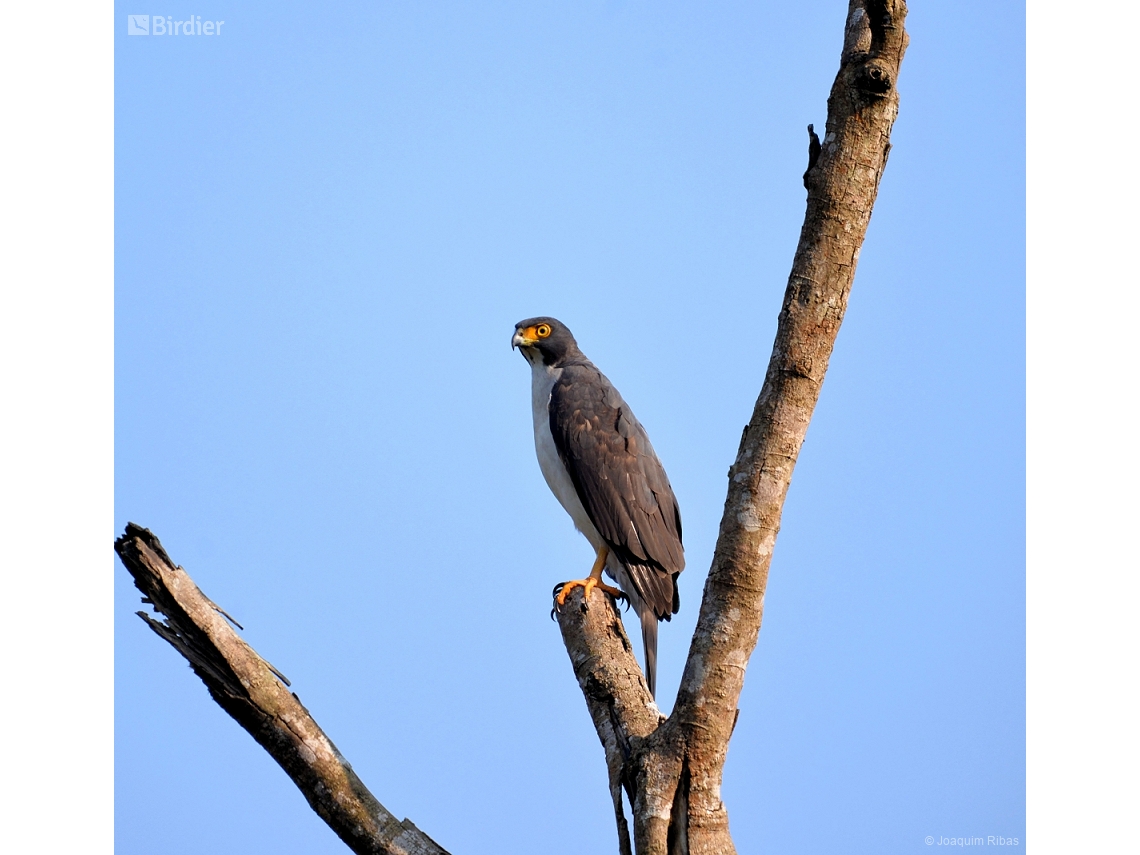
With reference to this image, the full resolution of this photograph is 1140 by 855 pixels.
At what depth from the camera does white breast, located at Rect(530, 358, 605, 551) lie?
6.93 metres

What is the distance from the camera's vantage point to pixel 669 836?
4.05 metres

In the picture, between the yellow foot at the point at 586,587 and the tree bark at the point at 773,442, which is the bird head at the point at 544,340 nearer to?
the yellow foot at the point at 586,587

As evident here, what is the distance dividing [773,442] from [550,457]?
11.0 feet

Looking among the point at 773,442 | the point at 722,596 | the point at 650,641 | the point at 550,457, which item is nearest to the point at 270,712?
the point at 722,596

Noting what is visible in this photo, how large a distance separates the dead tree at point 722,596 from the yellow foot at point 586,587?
1.45 metres

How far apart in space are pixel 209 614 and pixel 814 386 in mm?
2502

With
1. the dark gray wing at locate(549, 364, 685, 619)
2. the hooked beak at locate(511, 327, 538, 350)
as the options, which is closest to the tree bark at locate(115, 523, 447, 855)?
the dark gray wing at locate(549, 364, 685, 619)

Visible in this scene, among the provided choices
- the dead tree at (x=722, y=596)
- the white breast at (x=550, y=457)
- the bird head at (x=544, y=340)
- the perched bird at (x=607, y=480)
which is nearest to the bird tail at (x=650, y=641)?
the perched bird at (x=607, y=480)

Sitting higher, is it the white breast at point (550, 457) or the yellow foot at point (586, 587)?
the white breast at point (550, 457)

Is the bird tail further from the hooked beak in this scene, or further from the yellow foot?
the hooked beak

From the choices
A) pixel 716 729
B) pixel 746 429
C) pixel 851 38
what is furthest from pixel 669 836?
pixel 851 38

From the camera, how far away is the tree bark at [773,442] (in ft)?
12.5

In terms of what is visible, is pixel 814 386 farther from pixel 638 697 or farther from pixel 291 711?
pixel 291 711

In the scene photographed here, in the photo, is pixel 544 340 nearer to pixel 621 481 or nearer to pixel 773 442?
pixel 621 481
